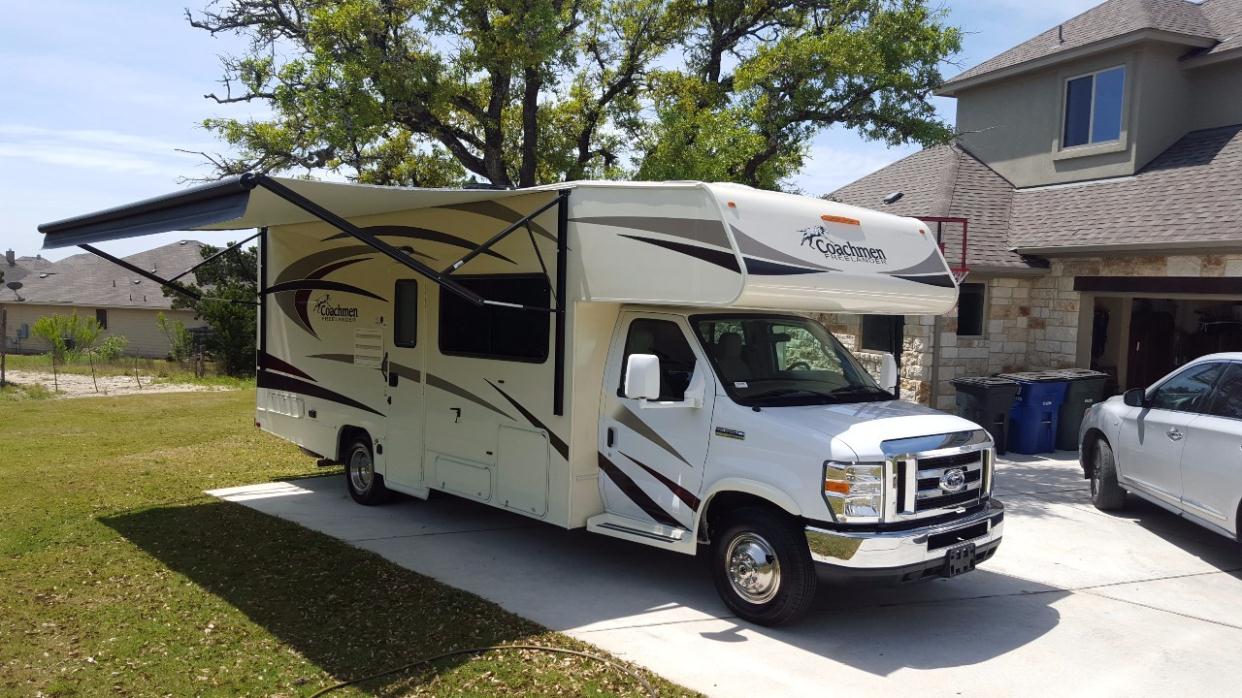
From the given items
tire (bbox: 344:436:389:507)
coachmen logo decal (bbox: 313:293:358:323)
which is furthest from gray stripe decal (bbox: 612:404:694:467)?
coachmen logo decal (bbox: 313:293:358:323)

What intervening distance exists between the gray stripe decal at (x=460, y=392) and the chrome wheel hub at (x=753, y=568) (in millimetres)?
2181

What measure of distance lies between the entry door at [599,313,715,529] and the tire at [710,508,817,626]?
368mm

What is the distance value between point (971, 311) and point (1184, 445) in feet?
23.3

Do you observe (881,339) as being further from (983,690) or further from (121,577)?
(121,577)

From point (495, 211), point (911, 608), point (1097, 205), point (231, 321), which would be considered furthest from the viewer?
point (231, 321)

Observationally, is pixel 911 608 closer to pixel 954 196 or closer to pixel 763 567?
pixel 763 567

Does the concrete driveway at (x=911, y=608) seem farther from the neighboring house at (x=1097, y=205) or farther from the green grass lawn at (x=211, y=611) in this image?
the neighboring house at (x=1097, y=205)

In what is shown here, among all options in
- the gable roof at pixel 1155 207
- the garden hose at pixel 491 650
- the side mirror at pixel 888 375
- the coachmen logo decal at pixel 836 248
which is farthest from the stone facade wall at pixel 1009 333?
the garden hose at pixel 491 650

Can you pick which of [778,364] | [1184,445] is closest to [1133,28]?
[1184,445]

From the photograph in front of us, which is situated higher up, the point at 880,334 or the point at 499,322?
the point at 499,322

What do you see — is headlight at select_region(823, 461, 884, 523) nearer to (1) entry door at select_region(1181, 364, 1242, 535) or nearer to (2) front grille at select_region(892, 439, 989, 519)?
(2) front grille at select_region(892, 439, 989, 519)

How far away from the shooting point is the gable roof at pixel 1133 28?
573 inches

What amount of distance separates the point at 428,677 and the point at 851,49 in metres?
9.27

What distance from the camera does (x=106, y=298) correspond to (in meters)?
40.0
